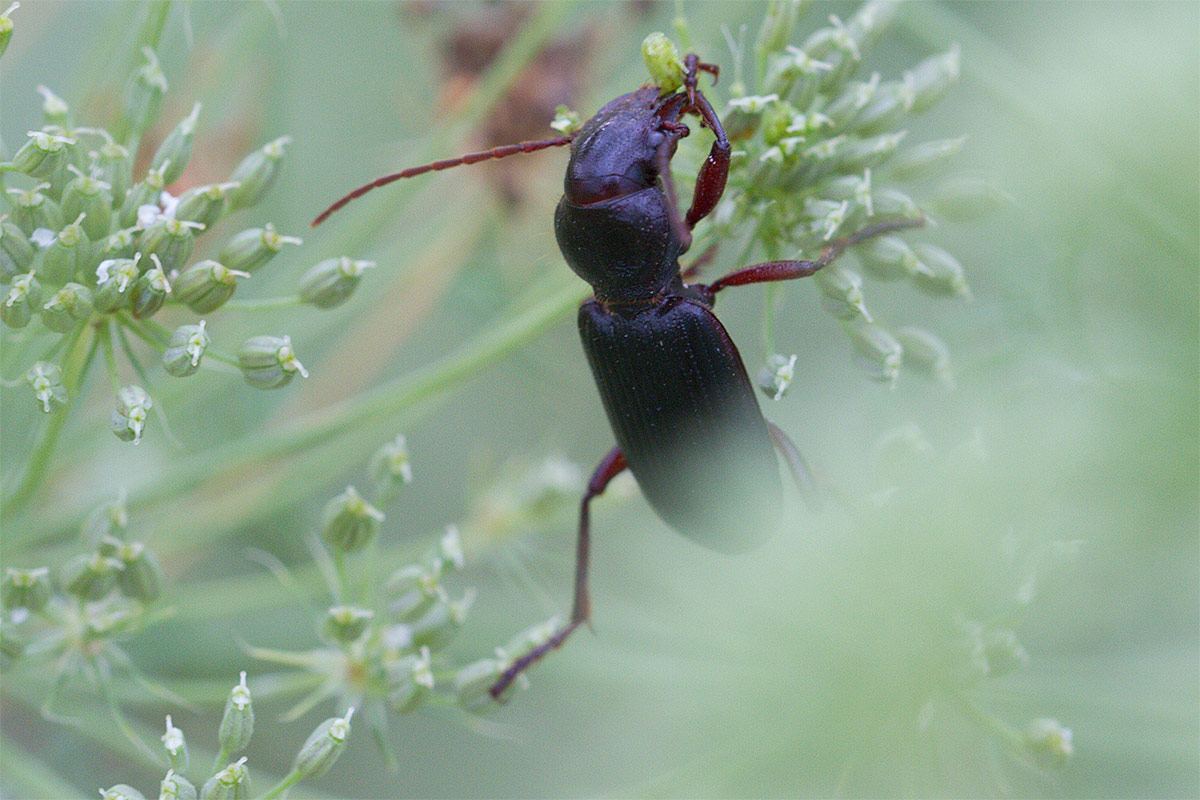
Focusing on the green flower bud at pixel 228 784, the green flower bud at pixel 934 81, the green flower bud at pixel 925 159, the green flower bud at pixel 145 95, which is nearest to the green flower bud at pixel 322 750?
the green flower bud at pixel 228 784

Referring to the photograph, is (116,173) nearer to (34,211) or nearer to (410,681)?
(34,211)

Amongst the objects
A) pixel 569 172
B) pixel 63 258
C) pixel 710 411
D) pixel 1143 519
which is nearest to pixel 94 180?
pixel 63 258

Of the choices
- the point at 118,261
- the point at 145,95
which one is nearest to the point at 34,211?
the point at 118,261

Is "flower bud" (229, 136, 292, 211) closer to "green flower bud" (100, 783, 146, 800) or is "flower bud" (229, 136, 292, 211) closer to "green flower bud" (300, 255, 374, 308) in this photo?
"green flower bud" (300, 255, 374, 308)

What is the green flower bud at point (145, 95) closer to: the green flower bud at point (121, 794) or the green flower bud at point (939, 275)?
the green flower bud at point (121, 794)

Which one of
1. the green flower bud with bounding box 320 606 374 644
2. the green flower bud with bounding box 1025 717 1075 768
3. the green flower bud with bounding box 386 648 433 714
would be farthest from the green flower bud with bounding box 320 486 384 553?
the green flower bud with bounding box 1025 717 1075 768

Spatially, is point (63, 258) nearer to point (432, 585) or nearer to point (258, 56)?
point (432, 585)

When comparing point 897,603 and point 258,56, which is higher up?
point 258,56
